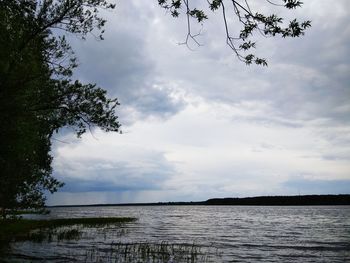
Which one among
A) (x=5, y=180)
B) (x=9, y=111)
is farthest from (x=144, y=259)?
(x=9, y=111)

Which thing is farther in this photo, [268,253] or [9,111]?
[268,253]

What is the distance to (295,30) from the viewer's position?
818 cm

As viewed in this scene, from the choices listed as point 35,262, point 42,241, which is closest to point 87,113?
point 35,262

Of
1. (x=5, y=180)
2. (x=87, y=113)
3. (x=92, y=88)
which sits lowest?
(x=5, y=180)

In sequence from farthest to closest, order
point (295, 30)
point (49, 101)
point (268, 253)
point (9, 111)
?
point (268, 253) < point (49, 101) < point (9, 111) < point (295, 30)

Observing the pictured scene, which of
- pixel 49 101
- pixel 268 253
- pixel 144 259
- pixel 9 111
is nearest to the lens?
pixel 9 111

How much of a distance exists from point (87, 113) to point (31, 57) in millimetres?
5699

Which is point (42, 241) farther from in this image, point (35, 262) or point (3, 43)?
point (3, 43)

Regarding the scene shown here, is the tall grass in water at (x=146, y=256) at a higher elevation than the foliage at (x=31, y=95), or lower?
lower

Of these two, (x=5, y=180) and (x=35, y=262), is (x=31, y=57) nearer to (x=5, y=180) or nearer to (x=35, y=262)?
(x=5, y=180)

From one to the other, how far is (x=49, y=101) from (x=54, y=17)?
191 inches

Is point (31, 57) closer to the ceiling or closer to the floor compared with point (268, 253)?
closer to the ceiling

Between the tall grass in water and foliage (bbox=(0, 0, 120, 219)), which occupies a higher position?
foliage (bbox=(0, 0, 120, 219))

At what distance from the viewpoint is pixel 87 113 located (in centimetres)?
2322
